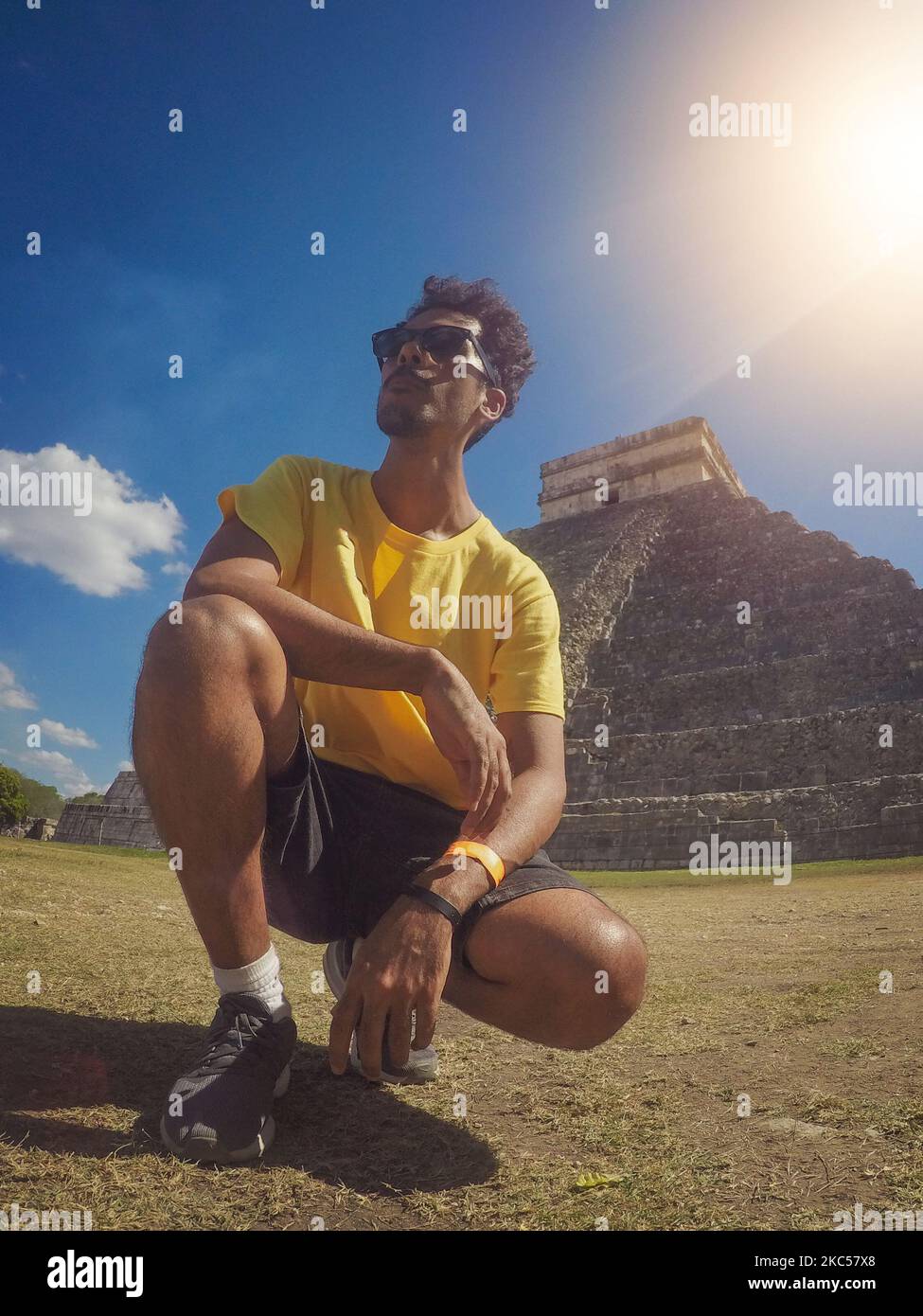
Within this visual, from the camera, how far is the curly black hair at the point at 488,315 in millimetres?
3127

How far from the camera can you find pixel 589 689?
2142cm

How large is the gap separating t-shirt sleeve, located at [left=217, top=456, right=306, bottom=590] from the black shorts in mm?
552

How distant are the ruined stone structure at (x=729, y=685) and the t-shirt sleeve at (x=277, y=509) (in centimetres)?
1263

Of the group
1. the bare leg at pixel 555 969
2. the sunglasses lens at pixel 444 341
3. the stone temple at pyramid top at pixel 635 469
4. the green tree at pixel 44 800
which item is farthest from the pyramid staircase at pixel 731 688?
the green tree at pixel 44 800

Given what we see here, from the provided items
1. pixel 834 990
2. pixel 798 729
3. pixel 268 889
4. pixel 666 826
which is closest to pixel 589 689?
pixel 798 729

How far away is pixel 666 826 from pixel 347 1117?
13.2m

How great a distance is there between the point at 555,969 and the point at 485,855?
0.30 m

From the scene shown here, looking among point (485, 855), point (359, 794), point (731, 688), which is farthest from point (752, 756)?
point (485, 855)

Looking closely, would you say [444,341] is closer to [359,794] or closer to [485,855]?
[359,794]

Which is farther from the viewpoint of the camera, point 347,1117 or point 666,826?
point 666,826

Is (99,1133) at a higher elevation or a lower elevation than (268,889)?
lower

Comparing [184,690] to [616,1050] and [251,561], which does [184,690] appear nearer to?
[251,561]

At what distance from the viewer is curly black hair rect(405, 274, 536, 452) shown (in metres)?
3.13
